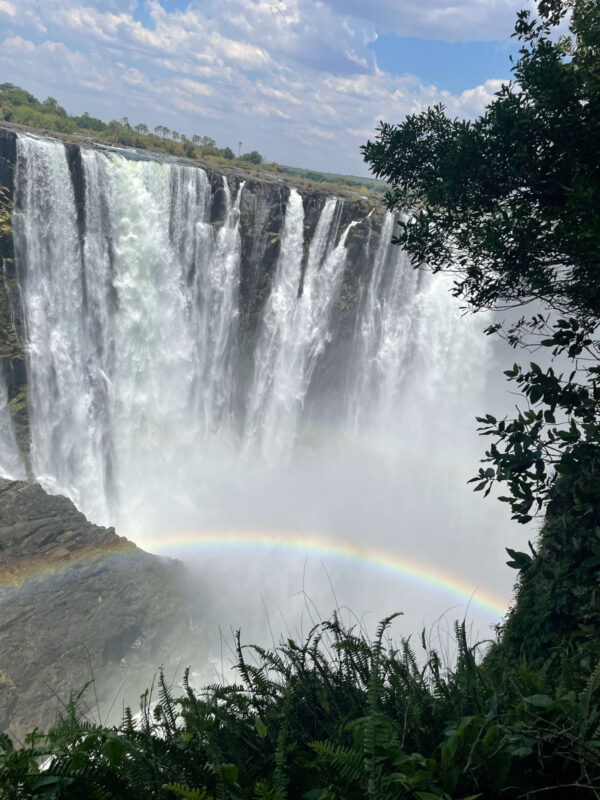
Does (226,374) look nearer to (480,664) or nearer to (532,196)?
(532,196)

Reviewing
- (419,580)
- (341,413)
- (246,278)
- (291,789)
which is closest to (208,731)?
(291,789)

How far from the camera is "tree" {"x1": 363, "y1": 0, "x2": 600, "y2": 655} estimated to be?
152 inches

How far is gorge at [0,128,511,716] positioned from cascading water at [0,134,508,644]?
0.08 metres

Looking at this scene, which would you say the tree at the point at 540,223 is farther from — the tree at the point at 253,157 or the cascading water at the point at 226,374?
the tree at the point at 253,157

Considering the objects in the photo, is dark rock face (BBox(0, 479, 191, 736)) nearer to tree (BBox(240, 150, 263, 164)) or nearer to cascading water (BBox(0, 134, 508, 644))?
cascading water (BBox(0, 134, 508, 644))

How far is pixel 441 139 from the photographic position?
5746 mm

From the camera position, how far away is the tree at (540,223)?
3859 millimetres

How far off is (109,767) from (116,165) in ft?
73.3

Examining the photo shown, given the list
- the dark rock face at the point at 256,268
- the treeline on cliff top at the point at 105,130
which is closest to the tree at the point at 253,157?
the treeline on cliff top at the point at 105,130

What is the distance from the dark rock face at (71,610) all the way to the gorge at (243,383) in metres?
1.90

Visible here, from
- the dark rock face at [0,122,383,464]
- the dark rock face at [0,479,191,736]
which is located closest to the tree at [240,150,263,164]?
the dark rock face at [0,122,383,464]

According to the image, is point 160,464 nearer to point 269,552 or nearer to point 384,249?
point 269,552

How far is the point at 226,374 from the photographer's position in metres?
26.5

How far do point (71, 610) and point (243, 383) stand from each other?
48.5 ft
